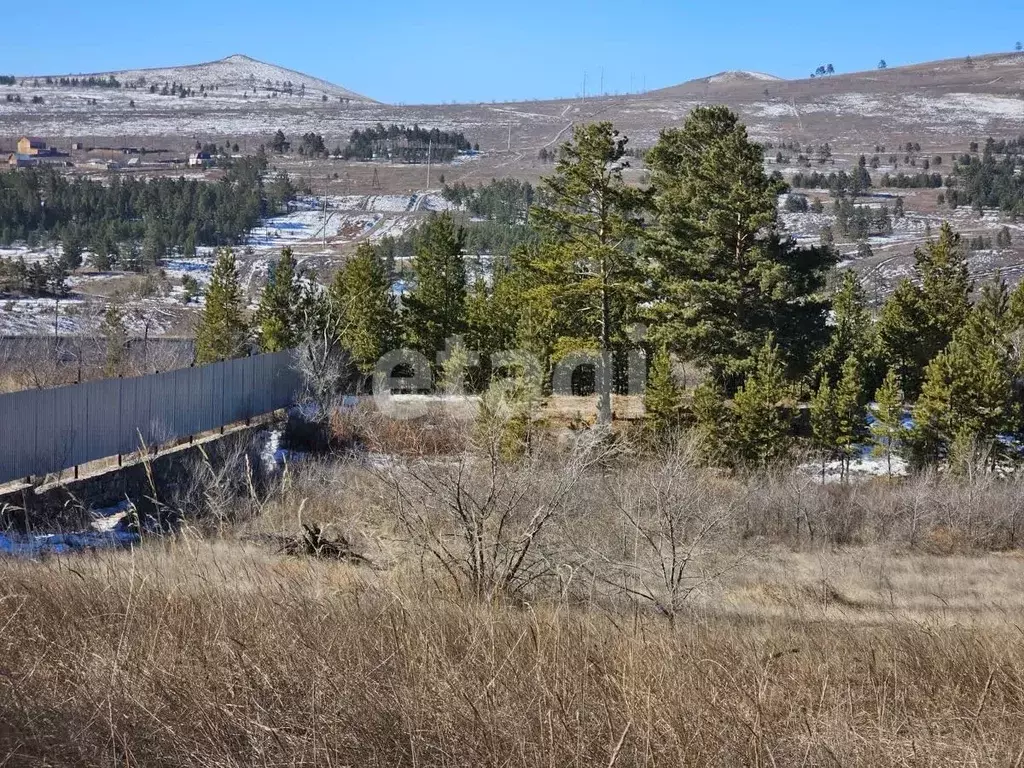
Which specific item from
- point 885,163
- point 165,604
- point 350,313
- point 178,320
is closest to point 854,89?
point 885,163

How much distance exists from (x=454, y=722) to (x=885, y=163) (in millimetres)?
124839

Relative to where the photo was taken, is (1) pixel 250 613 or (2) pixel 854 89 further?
(2) pixel 854 89

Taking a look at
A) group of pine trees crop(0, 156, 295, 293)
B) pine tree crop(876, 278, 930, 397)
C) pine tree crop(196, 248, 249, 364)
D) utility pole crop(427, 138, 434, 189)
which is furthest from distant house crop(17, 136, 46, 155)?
pine tree crop(876, 278, 930, 397)

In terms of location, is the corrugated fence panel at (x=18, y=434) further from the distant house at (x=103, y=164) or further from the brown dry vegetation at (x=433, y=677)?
the distant house at (x=103, y=164)

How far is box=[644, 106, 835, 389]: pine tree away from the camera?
101ft

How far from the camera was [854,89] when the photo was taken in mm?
153750

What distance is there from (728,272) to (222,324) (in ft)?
52.6

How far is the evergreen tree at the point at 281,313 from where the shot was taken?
111 feet

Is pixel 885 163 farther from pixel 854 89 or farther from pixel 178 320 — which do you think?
pixel 178 320

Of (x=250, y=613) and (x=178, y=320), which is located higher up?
(x=250, y=613)

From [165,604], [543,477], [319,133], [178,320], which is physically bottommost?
[178,320]

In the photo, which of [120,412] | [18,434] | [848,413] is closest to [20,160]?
[120,412]

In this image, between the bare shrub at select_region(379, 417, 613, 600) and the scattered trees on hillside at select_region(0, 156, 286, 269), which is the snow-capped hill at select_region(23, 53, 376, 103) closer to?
the scattered trees on hillside at select_region(0, 156, 286, 269)

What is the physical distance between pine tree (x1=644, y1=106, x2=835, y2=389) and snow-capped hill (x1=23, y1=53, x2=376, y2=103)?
463 feet
